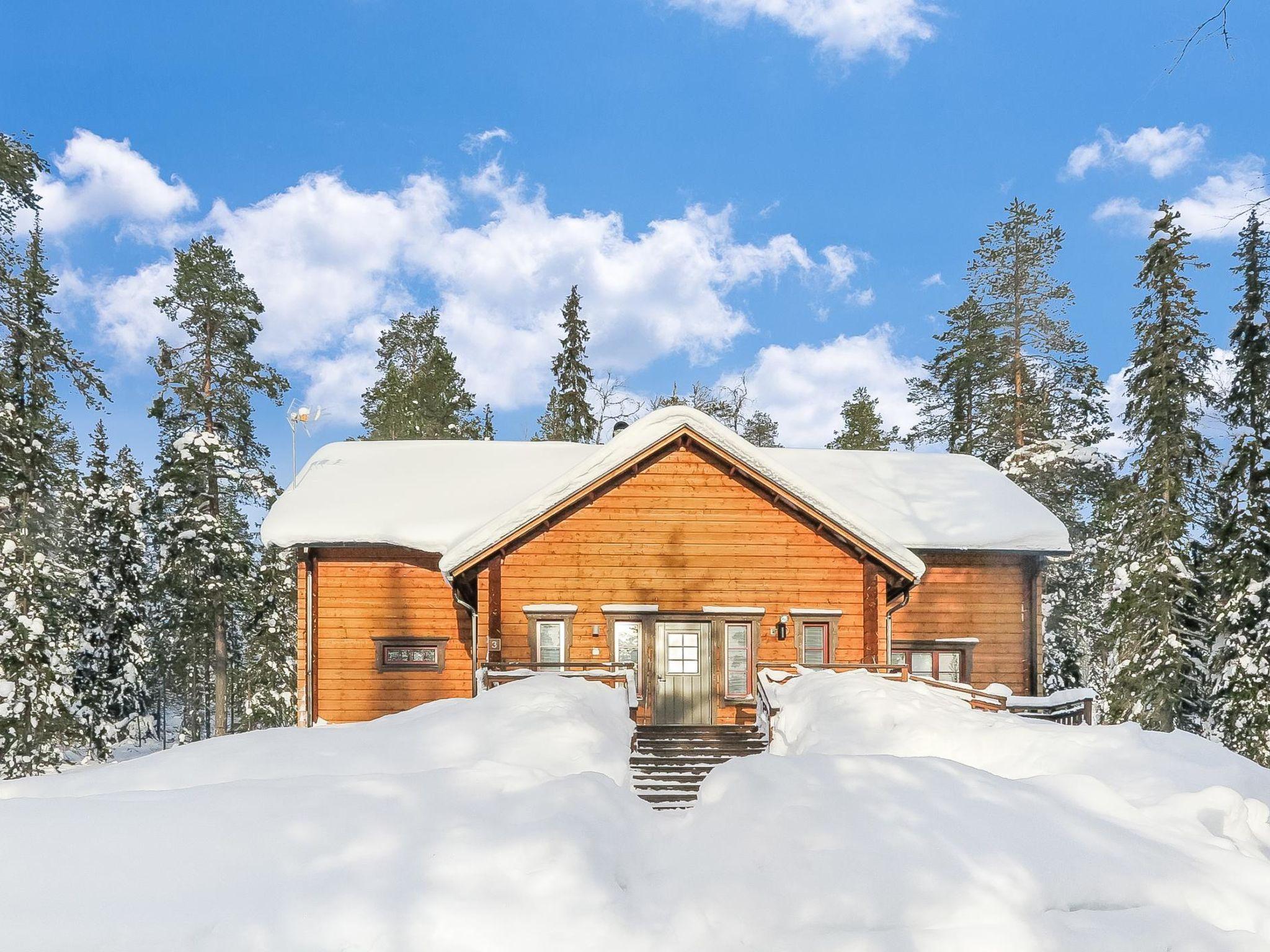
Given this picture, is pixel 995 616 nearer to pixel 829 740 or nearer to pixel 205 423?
pixel 829 740

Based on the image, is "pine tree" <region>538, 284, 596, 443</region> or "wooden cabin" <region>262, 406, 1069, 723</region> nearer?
"wooden cabin" <region>262, 406, 1069, 723</region>

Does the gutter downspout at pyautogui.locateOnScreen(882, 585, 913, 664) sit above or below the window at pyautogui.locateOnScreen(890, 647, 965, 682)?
above

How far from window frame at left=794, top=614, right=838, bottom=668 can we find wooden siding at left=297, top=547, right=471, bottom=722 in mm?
7643

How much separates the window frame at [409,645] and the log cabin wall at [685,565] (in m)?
3.39

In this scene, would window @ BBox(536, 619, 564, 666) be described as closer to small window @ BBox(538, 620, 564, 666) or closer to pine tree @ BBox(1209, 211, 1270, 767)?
small window @ BBox(538, 620, 564, 666)

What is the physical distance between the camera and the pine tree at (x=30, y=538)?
45.2 feet

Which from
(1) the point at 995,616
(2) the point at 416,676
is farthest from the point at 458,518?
(1) the point at 995,616

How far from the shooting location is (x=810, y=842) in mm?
4043

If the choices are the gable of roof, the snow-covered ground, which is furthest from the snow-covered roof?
the snow-covered ground

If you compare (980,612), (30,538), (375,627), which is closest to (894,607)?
(980,612)

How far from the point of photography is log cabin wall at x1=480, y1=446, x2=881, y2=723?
15047mm

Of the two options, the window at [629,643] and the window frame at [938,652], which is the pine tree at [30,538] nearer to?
the window at [629,643]

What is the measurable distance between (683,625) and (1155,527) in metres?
13.6

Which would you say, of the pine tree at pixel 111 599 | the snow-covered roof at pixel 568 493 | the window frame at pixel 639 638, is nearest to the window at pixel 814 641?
the snow-covered roof at pixel 568 493
